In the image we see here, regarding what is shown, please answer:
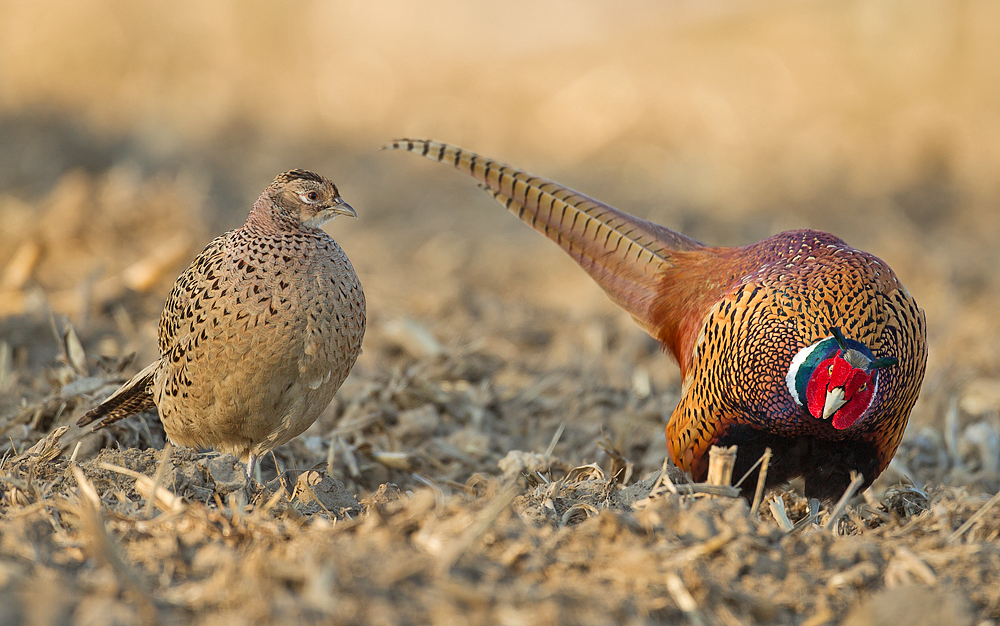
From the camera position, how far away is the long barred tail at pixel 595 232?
366 centimetres

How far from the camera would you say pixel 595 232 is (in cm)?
368

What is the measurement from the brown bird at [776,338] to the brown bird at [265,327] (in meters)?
0.60

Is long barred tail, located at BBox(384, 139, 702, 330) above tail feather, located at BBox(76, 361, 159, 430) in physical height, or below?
above

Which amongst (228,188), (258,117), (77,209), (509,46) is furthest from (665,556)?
(509,46)

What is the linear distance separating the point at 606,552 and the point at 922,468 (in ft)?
8.32

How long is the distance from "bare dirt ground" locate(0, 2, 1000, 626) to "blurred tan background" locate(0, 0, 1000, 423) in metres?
0.05

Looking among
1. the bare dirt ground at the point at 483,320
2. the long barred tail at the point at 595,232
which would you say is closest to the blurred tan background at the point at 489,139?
the bare dirt ground at the point at 483,320

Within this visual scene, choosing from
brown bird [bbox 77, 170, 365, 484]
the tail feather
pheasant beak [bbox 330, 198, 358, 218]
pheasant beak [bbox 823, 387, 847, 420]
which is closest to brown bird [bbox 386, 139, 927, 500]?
pheasant beak [bbox 823, 387, 847, 420]

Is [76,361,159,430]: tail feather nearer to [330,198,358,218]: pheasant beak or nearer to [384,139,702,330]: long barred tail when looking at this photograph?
[330,198,358,218]: pheasant beak

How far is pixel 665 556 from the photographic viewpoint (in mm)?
2047

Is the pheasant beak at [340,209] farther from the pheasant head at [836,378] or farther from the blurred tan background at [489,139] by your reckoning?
the blurred tan background at [489,139]

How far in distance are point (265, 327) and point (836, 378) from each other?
172cm

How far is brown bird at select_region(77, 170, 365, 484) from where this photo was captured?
2.72 m

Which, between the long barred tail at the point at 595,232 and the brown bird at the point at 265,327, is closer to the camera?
the brown bird at the point at 265,327
